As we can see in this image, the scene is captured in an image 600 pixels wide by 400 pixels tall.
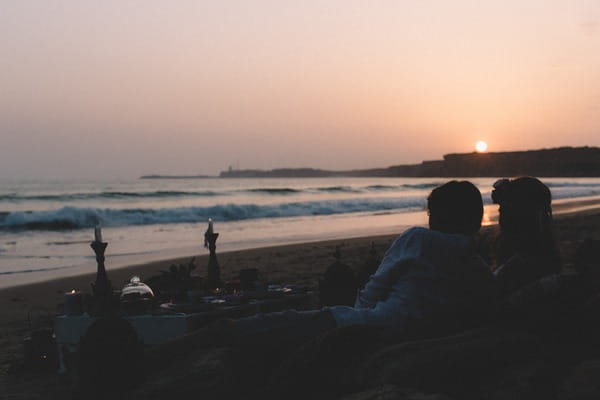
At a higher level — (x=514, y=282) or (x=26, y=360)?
(x=514, y=282)

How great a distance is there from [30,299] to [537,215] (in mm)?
7866

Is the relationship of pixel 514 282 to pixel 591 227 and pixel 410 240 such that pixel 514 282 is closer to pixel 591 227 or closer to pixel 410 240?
pixel 410 240

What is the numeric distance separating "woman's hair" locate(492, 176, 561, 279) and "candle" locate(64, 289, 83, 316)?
325cm

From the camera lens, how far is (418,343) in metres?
3.45

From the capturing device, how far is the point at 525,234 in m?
4.26

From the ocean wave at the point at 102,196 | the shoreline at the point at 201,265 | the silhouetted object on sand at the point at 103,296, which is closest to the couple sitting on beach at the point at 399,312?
the silhouetted object on sand at the point at 103,296

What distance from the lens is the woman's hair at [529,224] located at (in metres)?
4.23

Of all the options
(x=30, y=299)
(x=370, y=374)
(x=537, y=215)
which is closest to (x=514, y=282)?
(x=537, y=215)

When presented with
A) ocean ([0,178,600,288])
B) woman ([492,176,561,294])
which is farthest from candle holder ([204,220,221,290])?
ocean ([0,178,600,288])

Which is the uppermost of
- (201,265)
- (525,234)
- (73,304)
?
(525,234)

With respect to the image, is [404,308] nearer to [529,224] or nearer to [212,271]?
[529,224]

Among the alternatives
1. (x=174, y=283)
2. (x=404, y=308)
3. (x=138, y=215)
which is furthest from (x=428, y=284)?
(x=138, y=215)

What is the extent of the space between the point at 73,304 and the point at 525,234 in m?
3.42

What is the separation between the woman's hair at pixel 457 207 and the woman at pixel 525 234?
19.7 inches
